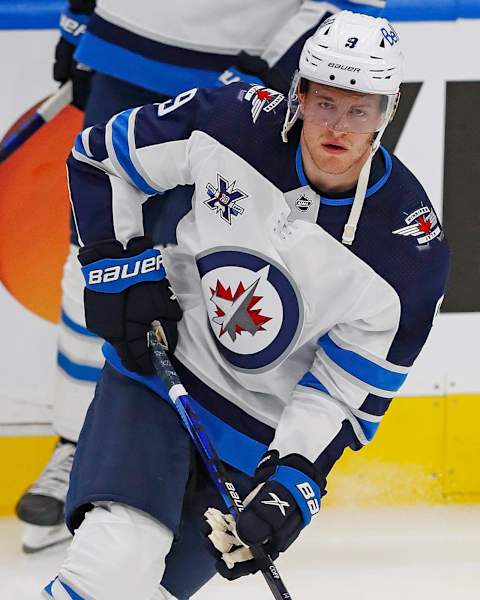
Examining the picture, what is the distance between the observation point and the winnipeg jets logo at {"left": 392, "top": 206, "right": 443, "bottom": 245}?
214 cm

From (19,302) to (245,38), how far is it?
2.83 ft

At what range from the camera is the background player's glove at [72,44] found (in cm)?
295

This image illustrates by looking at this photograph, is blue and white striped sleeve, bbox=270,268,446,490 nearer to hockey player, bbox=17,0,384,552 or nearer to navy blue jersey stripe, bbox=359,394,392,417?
navy blue jersey stripe, bbox=359,394,392,417

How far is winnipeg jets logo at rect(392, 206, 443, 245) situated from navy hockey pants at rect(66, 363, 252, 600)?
0.49m

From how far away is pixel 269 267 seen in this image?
2193mm

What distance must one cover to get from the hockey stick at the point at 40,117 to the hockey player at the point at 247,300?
74 centimetres

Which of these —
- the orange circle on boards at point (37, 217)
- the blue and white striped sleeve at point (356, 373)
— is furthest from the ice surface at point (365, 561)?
the blue and white striped sleeve at point (356, 373)

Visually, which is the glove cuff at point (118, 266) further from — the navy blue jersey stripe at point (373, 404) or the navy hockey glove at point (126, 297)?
the navy blue jersey stripe at point (373, 404)

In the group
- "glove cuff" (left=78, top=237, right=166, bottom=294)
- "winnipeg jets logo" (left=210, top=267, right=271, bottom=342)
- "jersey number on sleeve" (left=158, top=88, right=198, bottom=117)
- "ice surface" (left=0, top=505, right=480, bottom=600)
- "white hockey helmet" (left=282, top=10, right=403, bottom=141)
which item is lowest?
"ice surface" (left=0, top=505, right=480, bottom=600)

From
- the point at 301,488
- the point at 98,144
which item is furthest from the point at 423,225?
the point at 98,144

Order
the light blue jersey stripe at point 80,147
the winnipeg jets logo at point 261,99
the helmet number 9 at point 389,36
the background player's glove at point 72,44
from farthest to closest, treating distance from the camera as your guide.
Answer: the background player's glove at point 72,44 → the light blue jersey stripe at point 80,147 → the winnipeg jets logo at point 261,99 → the helmet number 9 at point 389,36

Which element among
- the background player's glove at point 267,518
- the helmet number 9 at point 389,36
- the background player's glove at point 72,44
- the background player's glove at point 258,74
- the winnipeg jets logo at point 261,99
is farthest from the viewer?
the background player's glove at point 72,44

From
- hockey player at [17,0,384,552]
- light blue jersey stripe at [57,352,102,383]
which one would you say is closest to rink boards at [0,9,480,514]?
light blue jersey stripe at [57,352,102,383]

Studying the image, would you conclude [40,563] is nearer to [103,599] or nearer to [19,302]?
[19,302]
